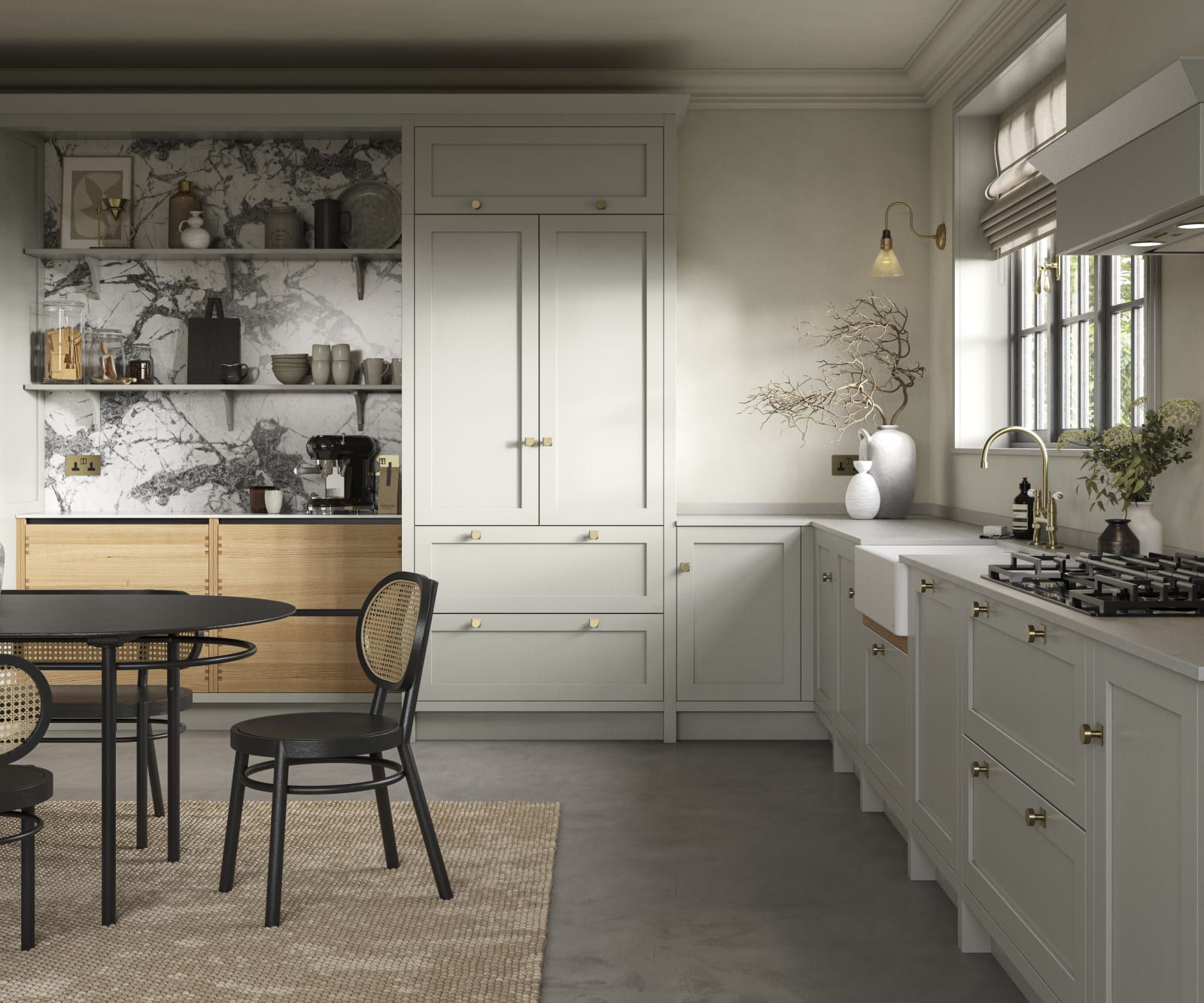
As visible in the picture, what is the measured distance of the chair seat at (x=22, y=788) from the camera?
229 cm

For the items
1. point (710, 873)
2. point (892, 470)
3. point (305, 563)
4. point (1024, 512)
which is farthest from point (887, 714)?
point (305, 563)

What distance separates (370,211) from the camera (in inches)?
190

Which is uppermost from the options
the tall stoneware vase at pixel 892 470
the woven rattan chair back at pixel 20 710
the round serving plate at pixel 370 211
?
the round serving plate at pixel 370 211

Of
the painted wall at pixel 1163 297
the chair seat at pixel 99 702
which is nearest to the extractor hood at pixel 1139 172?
the painted wall at pixel 1163 297

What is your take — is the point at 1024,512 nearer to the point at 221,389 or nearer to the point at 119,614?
the point at 119,614

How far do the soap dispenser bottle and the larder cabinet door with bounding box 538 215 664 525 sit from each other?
1.37m

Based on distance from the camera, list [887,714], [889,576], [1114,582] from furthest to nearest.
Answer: [887,714], [889,576], [1114,582]

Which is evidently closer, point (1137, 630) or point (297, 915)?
point (1137, 630)

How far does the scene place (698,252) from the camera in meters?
4.80

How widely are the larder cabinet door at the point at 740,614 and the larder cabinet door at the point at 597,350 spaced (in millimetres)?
283

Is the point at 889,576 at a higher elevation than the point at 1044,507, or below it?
below

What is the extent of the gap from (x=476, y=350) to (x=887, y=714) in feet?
6.87

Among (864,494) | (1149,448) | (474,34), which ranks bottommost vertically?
(864,494)

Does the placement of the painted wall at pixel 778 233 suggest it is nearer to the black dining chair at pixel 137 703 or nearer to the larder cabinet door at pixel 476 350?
the larder cabinet door at pixel 476 350
